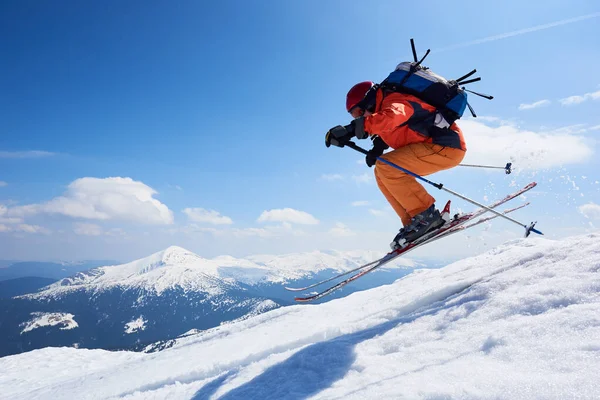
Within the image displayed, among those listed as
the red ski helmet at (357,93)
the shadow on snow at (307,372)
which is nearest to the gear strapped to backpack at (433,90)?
the red ski helmet at (357,93)

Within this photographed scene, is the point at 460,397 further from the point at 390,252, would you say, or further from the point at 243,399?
the point at 390,252

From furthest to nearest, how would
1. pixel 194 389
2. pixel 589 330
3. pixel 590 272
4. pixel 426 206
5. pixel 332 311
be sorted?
1. pixel 332 311
2. pixel 426 206
3. pixel 194 389
4. pixel 590 272
5. pixel 589 330

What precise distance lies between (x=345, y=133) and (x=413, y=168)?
5.70ft

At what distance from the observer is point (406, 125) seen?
633cm

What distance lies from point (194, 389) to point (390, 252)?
462 cm

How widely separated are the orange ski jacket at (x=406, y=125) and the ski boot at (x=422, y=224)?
1417 millimetres

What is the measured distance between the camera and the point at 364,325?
5.70 metres

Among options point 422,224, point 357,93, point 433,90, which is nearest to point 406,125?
point 433,90

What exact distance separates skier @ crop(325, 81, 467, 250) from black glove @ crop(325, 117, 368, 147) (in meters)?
0.02

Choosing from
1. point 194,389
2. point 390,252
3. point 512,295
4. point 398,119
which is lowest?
point 194,389

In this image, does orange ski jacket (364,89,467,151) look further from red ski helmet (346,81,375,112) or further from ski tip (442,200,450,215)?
ski tip (442,200,450,215)

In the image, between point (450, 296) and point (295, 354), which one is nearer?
point (295, 354)

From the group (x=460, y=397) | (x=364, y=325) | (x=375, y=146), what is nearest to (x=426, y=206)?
(x=375, y=146)

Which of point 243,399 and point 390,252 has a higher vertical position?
point 390,252
